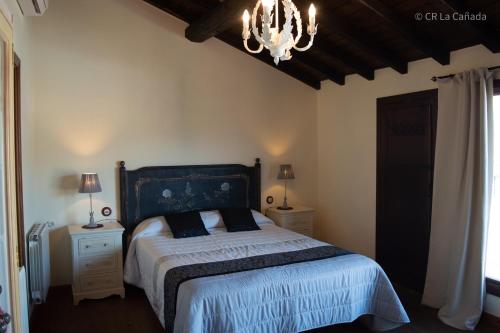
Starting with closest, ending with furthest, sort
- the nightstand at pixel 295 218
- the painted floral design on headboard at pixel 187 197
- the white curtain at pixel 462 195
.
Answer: the white curtain at pixel 462 195
the painted floral design on headboard at pixel 187 197
the nightstand at pixel 295 218

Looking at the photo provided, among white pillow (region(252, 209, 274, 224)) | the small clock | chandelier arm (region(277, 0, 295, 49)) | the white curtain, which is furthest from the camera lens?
white pillow (region(252, 209, 274, 224))

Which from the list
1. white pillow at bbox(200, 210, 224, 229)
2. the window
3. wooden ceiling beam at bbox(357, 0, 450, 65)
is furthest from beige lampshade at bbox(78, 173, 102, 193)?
the window

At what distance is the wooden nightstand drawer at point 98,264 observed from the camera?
11.7 ft

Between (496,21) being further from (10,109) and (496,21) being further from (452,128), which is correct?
(10,109)

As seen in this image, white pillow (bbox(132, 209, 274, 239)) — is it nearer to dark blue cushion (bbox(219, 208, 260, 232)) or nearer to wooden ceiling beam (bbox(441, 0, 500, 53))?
dark blue cushion (bbox(219, 208, 260, 232))

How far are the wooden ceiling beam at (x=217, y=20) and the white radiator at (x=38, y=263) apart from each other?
2.39 metres

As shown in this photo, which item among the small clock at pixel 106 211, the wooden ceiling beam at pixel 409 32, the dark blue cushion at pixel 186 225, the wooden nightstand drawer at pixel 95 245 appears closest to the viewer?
the wooden ceiling beam at pixel 409 32

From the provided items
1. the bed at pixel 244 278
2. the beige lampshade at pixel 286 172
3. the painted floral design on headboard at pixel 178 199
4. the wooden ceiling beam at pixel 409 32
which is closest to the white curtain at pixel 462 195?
the wooden ceiling beam at pixel 409 32

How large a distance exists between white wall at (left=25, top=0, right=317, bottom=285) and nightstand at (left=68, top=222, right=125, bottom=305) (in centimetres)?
40

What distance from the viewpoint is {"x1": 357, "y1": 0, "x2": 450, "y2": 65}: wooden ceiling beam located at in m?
3.04

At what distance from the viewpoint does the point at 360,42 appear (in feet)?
12.0

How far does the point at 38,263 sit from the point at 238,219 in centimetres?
192

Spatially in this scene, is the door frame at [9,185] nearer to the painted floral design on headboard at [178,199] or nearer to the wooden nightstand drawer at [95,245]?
the wooden nightstand drawer at [95,245]

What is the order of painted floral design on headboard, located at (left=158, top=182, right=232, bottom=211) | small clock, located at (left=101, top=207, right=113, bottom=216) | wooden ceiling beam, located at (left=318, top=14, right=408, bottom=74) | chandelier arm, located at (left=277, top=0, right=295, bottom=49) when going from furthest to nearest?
1. painted floral design on headboard, located at (left=158, top=182, right=232, bottom=211)
2. small clock, located at (left=101, top=207, right=113, bottom=216)
3. wooden ceiling beam, located at (left=318, top=14, right=408, bottom=74)
4. chandelier arm, located at (left=277, top=0, right=295, bottom=49)
